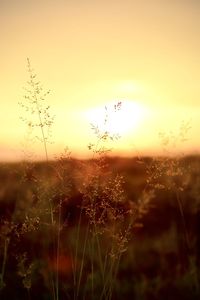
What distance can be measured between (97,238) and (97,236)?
0.05 m

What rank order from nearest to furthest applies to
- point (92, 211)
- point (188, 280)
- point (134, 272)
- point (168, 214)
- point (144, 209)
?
point (144, 209)
point (92, 211)
point (188, 280)
point (134, 272)
point (168, 214)

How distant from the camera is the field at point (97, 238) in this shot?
3.38 metres

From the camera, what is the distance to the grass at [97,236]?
3379 millimetres

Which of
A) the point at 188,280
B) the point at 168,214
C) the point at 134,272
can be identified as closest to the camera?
the point at 188,280

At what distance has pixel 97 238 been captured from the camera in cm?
334

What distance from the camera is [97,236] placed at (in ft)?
11.1

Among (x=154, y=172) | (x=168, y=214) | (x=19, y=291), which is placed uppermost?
(x=154, y=172)

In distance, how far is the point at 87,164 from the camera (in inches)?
141

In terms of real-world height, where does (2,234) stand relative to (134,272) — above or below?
above

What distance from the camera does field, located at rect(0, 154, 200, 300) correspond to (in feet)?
11.1

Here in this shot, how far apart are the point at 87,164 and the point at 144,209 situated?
73cm

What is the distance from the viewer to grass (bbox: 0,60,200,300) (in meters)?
3.38

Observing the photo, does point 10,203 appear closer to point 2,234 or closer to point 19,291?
point 19,291

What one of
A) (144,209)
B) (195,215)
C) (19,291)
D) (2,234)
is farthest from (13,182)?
(195,215)
